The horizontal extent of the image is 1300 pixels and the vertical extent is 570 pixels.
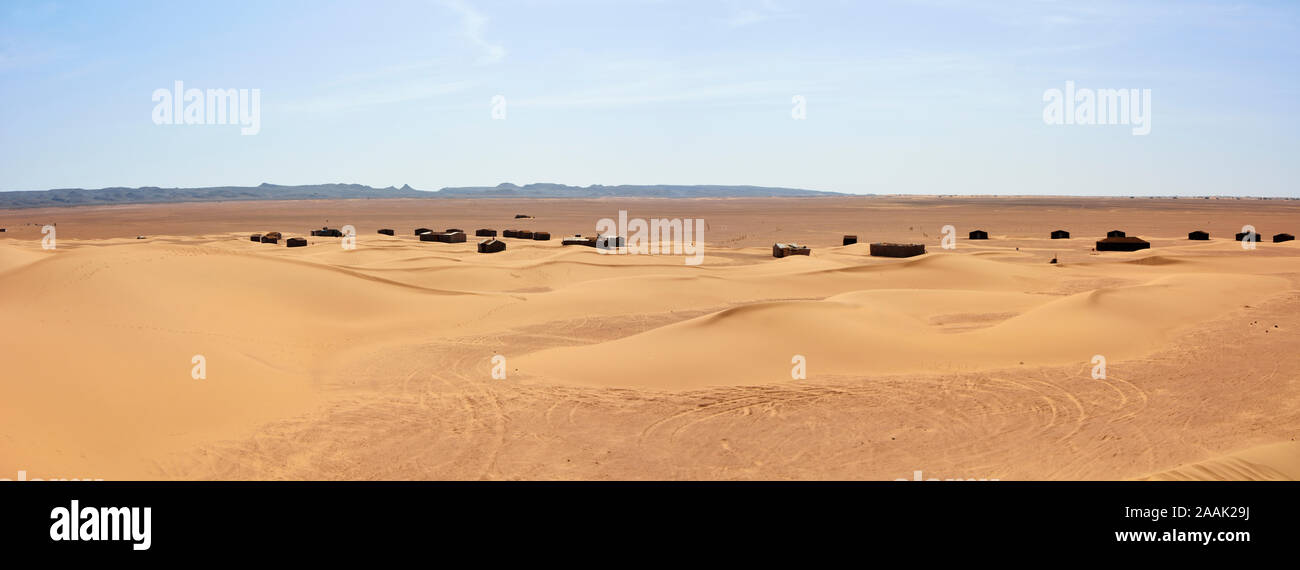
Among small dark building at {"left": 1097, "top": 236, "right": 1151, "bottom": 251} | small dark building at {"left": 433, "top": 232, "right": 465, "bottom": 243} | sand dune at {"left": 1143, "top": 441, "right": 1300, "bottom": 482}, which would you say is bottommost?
sand dune at {"left": 1143, "top": 441, "right": 1300, "bottom": 482}

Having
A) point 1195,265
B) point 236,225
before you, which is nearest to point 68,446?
point 1195,265

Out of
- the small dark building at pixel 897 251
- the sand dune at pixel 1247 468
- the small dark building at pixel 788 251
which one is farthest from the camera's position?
the small dark building at pixel 788 251

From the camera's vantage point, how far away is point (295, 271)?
2102cm

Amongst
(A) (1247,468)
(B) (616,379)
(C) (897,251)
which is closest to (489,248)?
(C) (897,251)

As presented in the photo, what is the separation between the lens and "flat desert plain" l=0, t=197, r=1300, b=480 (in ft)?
28.9

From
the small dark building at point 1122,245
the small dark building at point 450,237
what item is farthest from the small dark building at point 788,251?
A: the small dark building at point 450,237

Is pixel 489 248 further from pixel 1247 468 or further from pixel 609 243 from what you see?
pixel 1247 468

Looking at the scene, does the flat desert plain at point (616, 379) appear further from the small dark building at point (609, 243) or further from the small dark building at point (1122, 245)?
the small dark building at point (1122, 245)

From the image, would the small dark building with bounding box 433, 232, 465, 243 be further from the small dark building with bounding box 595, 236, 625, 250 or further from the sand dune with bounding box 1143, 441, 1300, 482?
the sand dune with bounding box 1143, 441, 1300, 482

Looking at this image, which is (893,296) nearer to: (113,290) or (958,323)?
(958,323)

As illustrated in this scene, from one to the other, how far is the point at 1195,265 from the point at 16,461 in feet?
116

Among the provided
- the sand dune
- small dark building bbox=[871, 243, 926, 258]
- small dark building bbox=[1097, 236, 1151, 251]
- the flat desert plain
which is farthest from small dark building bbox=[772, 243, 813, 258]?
the sand dune

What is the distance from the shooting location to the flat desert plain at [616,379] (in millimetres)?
8805

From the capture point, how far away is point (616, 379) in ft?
42.2
